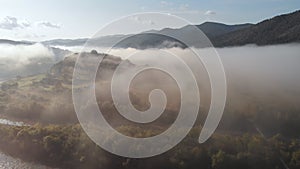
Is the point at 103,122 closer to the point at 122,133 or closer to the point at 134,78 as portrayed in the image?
the point at 122,133

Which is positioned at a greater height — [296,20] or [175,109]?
[296,20]

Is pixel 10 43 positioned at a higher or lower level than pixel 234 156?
higher

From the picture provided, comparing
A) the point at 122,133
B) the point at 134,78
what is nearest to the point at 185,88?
the point at 134,78

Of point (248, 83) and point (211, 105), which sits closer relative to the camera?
point (211, 105)

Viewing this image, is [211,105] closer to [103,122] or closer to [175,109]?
[175,109]

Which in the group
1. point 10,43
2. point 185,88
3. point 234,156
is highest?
point 10,43

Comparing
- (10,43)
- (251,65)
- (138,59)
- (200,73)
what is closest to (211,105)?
(200,73)

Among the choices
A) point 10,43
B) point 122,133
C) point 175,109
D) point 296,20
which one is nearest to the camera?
point 122,133

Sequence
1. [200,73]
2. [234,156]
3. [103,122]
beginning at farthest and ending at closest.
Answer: [200,73]
[103,122]
[234,156]

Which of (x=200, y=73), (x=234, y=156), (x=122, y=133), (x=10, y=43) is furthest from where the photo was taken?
(x=10, y=43)
